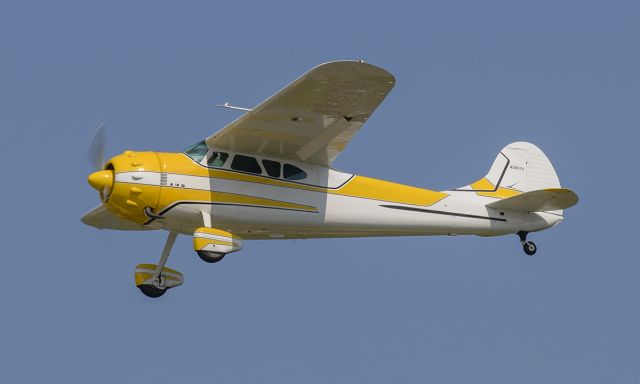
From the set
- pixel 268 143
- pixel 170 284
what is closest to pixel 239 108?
pixel 268 143

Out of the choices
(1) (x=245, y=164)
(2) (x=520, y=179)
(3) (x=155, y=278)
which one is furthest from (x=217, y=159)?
(2) (x=520, y=179)

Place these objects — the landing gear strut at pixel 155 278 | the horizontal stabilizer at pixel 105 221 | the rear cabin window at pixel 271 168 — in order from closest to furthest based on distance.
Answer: the rear cabin window at pixel 271 168 → the landing gear strut at pixel 155 278 → the horizontal stabilizer at pixel 105 221

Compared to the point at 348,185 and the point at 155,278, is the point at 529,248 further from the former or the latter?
the point at 155,278

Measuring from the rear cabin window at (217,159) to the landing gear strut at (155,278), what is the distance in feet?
6.21

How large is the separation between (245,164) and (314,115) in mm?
1345

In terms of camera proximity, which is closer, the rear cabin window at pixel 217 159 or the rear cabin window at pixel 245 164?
the rear cabin window at pixel 217 159

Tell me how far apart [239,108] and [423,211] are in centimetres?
341

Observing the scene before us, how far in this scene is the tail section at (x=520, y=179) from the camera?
762 inches

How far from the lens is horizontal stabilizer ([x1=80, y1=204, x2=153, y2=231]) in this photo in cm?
1983

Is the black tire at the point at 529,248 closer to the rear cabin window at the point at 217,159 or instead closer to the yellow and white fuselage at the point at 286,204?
the yellow and white fuselage at the point at 286,204

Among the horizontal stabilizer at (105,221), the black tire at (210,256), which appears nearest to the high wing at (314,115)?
the black tire at (210,256)

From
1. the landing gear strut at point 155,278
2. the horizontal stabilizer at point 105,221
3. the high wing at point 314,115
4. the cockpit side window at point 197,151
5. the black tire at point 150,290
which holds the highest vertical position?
the high wing at point 314,115

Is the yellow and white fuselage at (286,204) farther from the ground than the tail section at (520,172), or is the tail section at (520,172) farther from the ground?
the tail section at (520,172)

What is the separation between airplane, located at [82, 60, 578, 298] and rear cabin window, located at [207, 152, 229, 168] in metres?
0.01
